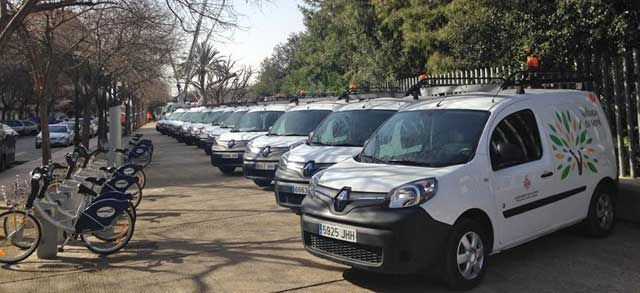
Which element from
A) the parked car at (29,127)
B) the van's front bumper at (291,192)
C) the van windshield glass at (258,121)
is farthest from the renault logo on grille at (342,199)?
→ the parked car at (29,127)

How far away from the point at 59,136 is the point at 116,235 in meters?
27.7

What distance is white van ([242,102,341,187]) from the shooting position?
10.8 meters

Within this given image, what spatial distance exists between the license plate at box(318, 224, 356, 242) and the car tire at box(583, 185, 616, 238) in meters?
3.08

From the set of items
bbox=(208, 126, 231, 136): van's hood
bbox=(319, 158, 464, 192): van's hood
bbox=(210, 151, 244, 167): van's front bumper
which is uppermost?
bbox=(208, 126, 231, 136): van's hood

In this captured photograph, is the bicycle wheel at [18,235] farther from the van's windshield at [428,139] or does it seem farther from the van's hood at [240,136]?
the van's hood at [240,136]

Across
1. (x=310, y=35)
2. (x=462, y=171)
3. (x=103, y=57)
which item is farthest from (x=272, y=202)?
(x=310, y=35)

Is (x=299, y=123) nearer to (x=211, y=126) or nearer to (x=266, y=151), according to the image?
(x=266, y=151)

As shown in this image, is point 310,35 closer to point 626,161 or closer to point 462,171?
point 626,161

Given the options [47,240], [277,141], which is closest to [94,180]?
[47,240]

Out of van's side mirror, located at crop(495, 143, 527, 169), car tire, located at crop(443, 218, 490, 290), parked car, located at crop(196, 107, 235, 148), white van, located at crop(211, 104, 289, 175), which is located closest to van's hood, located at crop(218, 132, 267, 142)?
white van, located at crop(211, 104, 289, 175)

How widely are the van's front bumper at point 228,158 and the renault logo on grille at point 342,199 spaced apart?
929cm

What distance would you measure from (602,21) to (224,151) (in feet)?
28.1

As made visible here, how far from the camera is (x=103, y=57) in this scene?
→ 20.6 meters

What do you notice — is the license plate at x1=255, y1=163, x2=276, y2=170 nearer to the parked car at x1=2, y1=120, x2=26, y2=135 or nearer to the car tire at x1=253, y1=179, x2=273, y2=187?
the car tire at x1=253, y1=179, x2=273, y2=187
